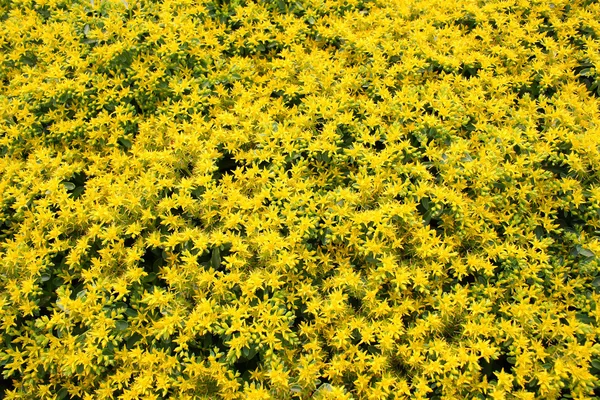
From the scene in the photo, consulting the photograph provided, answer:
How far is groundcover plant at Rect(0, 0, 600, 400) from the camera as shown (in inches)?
94.1

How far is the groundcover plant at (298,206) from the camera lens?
7.84ft

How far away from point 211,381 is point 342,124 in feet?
5.31

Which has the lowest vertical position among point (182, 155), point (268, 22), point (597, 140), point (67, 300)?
point (67, 300)

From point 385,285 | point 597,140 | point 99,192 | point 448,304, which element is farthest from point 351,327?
point 597,140

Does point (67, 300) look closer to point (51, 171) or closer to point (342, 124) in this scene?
point (51, 171)

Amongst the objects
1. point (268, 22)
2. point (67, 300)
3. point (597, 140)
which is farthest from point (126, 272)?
point (597, 140)

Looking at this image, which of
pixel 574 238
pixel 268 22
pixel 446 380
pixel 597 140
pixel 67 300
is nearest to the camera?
pixel 446 380

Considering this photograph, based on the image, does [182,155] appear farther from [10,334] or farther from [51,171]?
[10,334]

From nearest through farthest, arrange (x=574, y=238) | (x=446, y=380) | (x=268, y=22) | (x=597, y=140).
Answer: (x=446, y=380), (x=574, y=238), (x=597, y=140), (x=268, y=22)

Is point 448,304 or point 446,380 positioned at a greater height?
point 448,304

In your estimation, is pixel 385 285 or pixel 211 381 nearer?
pixel 211 381

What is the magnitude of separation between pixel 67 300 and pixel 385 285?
1.65 metres

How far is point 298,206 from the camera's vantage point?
8.70ft

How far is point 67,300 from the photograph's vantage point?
2477 millimetres
